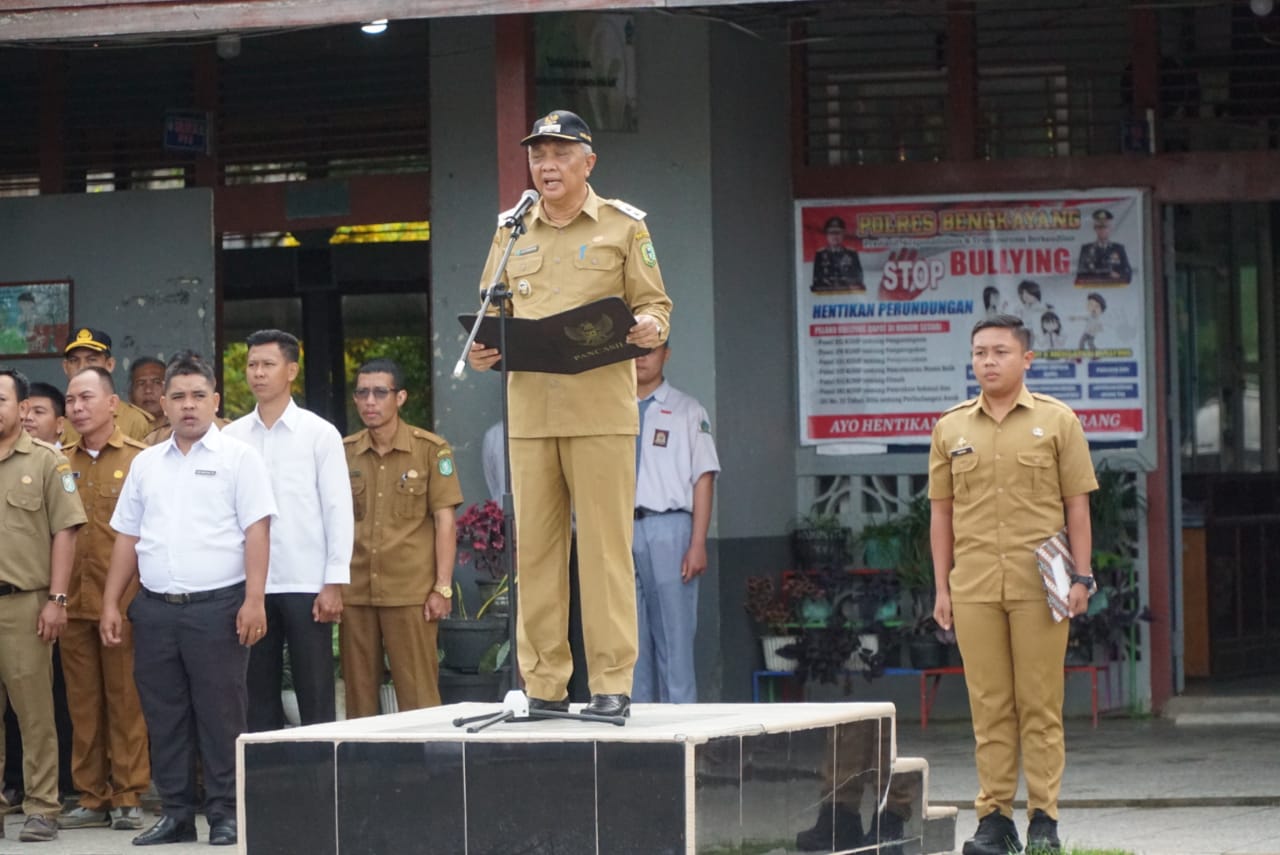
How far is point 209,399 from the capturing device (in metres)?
8.06

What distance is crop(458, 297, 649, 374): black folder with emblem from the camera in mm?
5848

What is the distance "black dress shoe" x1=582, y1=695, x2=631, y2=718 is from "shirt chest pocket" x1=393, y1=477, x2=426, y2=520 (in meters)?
2.75

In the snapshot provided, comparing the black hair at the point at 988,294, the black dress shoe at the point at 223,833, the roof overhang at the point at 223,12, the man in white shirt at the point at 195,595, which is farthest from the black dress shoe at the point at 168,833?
the black hair at the point at 988,294

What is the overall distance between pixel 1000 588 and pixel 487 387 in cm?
378

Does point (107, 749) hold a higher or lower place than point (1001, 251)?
lower

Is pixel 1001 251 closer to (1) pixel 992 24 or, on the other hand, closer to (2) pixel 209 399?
(1) pixel 992 24

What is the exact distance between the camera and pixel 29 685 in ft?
27.4

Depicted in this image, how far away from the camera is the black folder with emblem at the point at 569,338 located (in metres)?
5.85

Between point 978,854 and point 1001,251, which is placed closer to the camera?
point 978,854

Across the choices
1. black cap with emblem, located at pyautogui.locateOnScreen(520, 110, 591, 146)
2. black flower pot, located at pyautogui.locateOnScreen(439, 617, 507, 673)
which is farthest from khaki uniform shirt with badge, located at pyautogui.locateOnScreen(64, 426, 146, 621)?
black cap with emblem, located at pyautogui.locateOnScreen(520, 110, 591, 146)

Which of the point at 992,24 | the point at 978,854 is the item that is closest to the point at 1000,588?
the point at 978,854

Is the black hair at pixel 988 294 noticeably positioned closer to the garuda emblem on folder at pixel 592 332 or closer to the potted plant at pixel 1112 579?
the potted plant at pixel 1112 579

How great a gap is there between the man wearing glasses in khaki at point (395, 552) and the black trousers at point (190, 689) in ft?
2.74

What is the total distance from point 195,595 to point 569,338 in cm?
266
